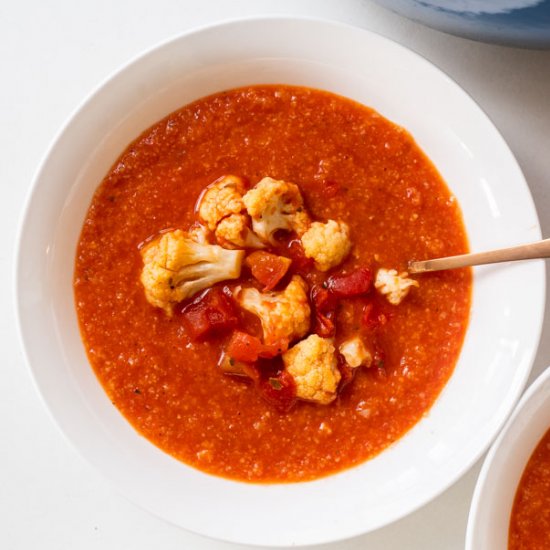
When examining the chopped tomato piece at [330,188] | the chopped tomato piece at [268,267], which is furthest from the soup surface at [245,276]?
the chopped tomato piece at [268,267]

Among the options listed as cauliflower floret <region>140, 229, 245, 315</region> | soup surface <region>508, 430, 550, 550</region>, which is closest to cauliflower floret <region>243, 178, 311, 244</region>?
cauliflower floret <region>140, 229, 245, 315</region>

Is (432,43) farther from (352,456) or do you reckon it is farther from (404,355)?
(352,456)

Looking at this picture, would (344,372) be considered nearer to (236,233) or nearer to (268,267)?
(268,267)

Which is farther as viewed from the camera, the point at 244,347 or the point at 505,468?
the point at 244,347

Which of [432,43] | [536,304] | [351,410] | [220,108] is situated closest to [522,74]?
[432,43]

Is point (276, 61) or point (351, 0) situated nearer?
point (276, 61)

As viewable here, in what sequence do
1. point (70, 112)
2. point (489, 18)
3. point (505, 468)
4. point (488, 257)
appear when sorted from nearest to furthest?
point (489, 18), point (505, 468), point (488, 257), point (70, 112)

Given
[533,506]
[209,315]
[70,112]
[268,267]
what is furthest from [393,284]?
[70,112]
